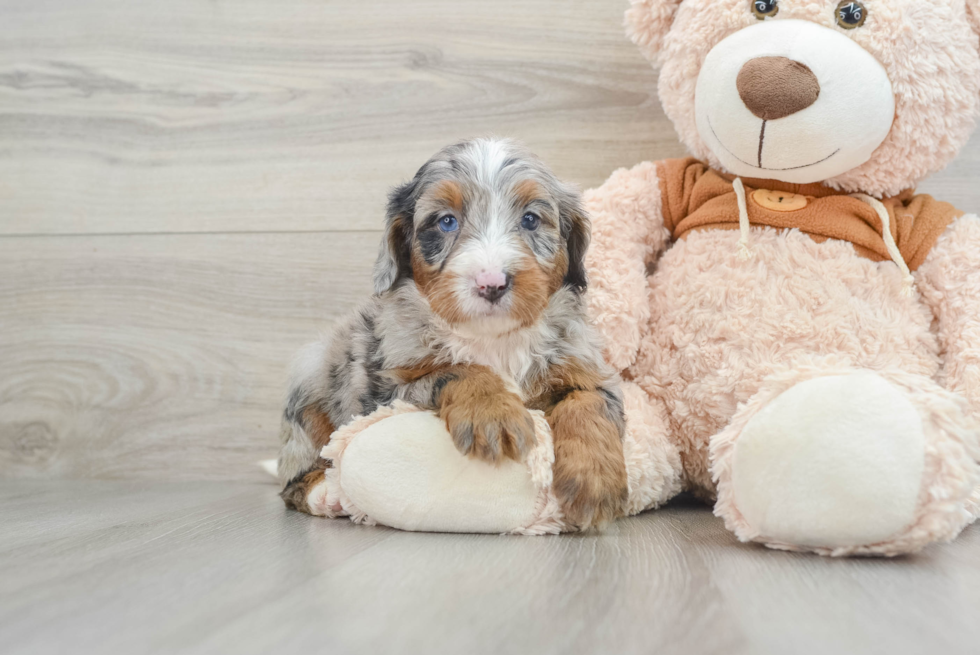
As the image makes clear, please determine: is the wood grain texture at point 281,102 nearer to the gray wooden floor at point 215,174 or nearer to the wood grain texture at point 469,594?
the gray wooden floor at point 215,174

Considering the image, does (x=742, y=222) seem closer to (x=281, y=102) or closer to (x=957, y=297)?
(x=957, y=297)

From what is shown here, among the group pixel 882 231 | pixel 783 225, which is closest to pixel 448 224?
pixel 783 225

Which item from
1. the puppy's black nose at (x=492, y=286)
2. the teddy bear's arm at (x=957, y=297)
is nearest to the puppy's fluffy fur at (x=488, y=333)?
the puppy's black nose at (x=492, y=286)

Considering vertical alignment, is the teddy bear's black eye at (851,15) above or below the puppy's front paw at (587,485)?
above

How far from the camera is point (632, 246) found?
84.7 inches

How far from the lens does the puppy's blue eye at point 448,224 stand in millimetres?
1806

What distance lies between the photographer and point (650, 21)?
2145 mm

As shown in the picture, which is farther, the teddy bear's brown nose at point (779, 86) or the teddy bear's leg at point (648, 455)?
the teddy bear's leg at point (648, 455)

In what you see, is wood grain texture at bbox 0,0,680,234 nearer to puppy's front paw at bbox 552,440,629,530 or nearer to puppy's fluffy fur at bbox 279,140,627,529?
puppy's fluffy fur at bbox 279,140,627,529

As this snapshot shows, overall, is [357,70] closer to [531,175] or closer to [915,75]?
[531,175]

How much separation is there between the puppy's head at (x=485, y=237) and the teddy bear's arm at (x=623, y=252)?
0.31 ft

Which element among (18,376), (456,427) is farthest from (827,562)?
(18,376)

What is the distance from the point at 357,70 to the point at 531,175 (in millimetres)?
1185

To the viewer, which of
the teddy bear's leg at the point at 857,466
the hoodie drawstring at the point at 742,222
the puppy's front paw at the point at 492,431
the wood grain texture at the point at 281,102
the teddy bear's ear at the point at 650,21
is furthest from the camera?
the wood grain texture at the point at 281,102
